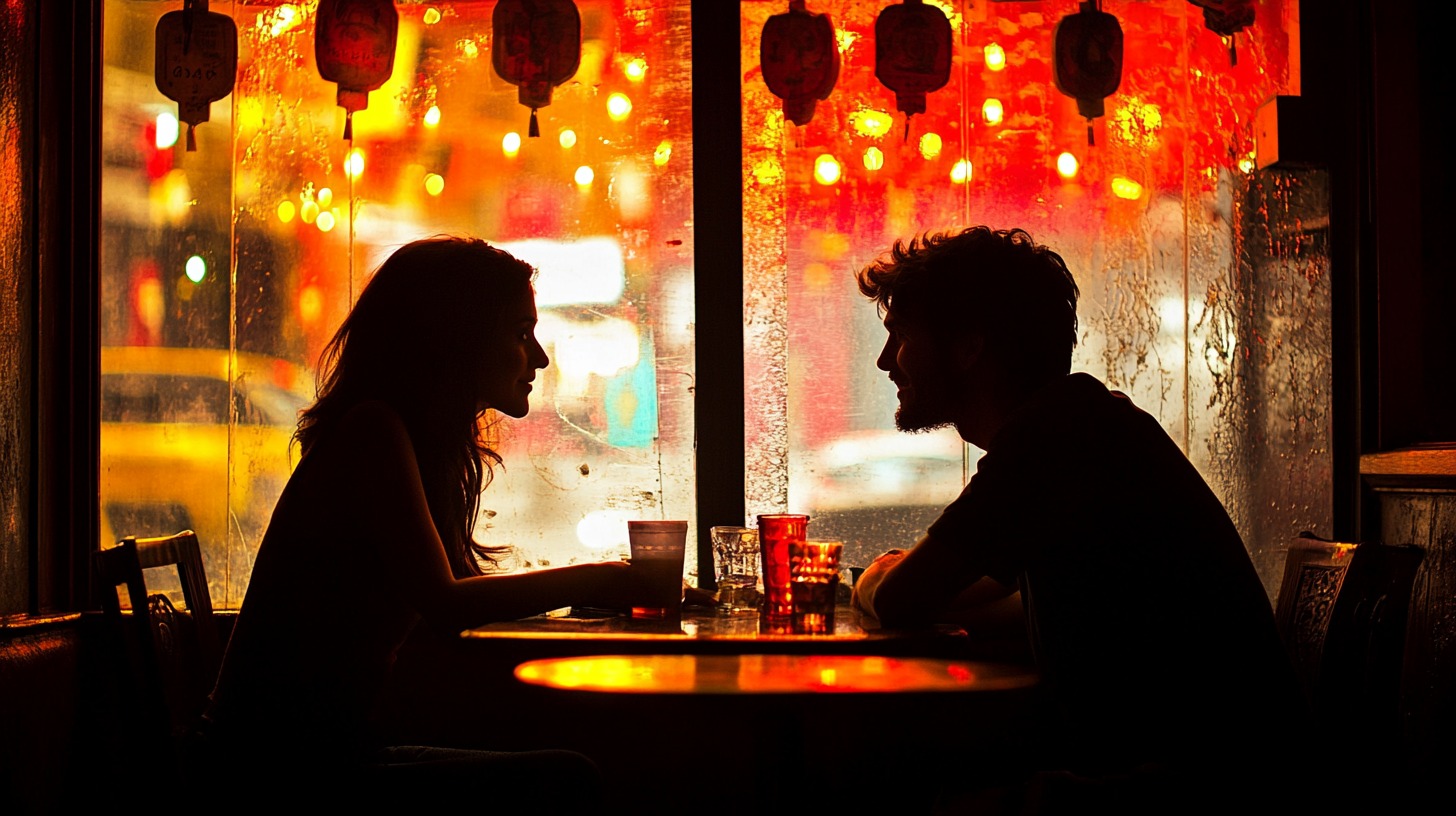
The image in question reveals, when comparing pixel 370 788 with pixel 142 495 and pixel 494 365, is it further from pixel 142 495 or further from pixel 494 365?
pixel 142 495

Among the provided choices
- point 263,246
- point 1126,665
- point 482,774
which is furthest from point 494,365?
point 263,246

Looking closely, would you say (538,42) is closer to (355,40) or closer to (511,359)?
(355,40)

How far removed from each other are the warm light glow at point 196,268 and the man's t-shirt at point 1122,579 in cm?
211

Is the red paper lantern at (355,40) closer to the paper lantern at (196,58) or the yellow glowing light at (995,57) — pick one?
the paper lantern at (196,58)

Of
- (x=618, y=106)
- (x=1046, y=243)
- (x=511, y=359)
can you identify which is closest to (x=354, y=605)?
(x=511, y=359)

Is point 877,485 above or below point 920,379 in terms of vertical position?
below

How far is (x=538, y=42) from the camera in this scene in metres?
2.76

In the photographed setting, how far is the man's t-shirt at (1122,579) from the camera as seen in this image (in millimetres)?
1494

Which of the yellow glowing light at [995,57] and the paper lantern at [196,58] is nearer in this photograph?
the paper lantern at [196,58]

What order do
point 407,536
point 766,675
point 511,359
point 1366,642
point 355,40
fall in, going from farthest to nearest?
point 355,40 < point 511,359 < point 1366,642 < point 407,536 < point 766,675

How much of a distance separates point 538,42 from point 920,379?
51.5 inches

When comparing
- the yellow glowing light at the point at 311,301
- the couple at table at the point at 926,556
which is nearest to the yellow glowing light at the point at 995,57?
the couple at table at the point at 926,556

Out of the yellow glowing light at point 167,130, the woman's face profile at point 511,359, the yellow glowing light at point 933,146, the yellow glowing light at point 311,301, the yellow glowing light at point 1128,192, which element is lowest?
the woman's face profile at point 511,359

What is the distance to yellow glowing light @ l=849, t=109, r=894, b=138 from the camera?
3045 millimetres
